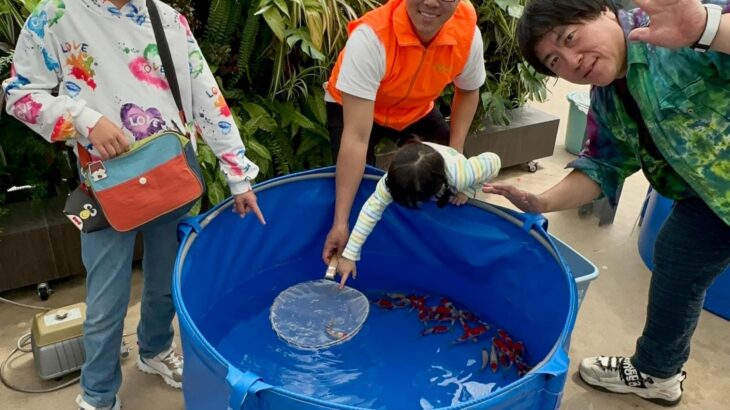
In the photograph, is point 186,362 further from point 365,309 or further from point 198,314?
point 365,309

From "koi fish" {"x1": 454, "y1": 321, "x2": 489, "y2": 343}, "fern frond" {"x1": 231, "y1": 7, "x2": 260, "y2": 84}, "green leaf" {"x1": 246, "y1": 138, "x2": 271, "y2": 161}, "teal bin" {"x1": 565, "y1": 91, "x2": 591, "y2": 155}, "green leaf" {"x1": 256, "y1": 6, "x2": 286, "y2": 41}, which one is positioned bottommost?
"koi fish" {"x1": 454, "y1": 321, "x2": 489, "y2": 343}

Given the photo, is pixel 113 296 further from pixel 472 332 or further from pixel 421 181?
pixel 472 332

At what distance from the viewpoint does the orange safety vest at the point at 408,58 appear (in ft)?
5.42

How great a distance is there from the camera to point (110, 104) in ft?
4.10

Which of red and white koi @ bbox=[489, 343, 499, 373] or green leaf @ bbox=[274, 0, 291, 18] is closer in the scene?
red and white koi @ bbox=[489, 343, 499, 373]

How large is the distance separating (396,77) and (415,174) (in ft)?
0.98

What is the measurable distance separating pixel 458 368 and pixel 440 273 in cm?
34

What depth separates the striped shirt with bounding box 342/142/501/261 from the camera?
1.72 metres

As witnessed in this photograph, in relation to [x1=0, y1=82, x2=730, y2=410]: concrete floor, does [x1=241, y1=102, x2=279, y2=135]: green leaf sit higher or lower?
higher

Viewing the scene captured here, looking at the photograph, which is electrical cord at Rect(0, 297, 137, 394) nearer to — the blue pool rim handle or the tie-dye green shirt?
the blue pool rim handle

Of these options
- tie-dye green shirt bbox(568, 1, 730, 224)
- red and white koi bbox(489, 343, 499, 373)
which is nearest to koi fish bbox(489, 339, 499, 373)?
red and white koi bbox(489, 343, 499, 373)

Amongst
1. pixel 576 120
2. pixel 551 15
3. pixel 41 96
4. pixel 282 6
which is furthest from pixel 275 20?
pixel 576 120

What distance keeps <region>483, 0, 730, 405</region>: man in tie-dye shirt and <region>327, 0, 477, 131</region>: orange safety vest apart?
0.41 meters

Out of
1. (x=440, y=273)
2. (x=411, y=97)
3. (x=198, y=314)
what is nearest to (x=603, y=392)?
(x=440, y=273)
